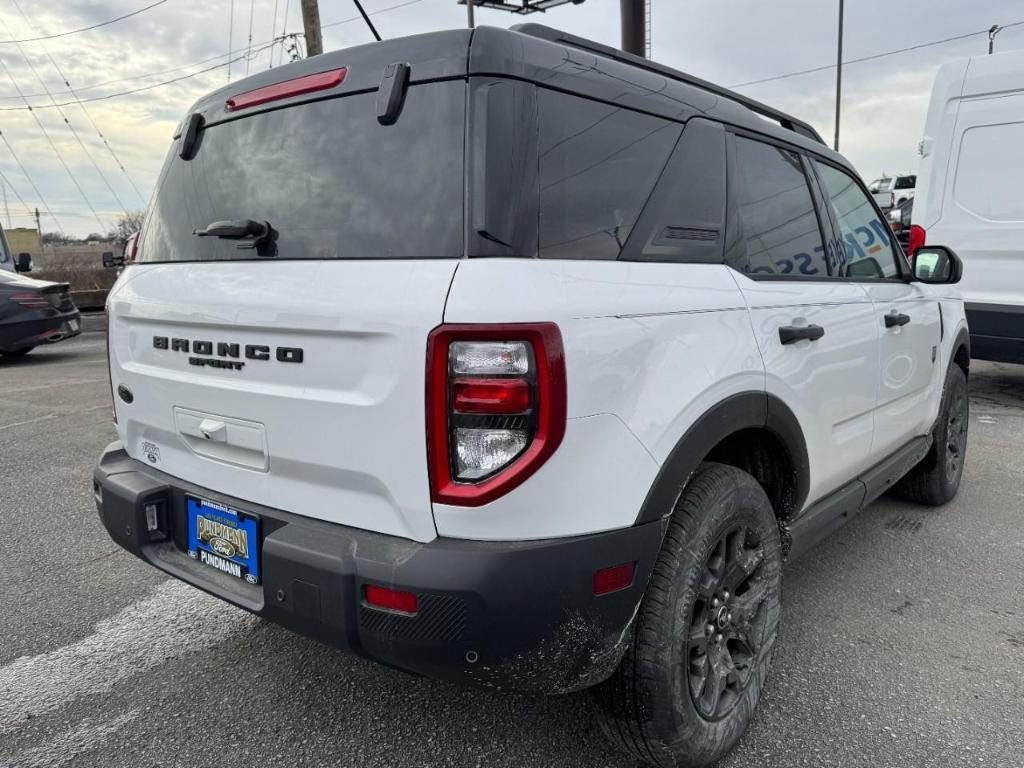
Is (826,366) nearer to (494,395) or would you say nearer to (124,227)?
(494,395)

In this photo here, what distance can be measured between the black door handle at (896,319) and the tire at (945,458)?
96 centimetres

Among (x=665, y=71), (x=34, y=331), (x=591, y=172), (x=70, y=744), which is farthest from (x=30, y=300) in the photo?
(x=591, y=172)

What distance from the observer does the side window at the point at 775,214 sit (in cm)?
247

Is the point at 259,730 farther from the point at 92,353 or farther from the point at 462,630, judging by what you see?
the point at 92,353

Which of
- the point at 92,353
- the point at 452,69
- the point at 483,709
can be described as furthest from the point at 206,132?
the point at 92,353

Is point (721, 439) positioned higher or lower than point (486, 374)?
lower

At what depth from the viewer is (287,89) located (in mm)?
2176

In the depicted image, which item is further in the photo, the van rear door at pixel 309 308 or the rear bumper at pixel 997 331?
the rear bumper at pixel 997 331

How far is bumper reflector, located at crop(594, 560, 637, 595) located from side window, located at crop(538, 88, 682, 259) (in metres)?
0.73

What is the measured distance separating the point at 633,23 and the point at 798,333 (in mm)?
13414

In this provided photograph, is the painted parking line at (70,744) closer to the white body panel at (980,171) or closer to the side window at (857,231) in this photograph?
the side window at (857,231)

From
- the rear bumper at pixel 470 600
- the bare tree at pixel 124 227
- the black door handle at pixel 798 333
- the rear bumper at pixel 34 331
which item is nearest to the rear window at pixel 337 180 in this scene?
the rear bumper at pixel 470 600

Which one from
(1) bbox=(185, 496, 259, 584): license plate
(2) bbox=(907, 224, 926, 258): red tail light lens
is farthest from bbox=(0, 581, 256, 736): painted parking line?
(2) bbox=(907, 224, 926, 258): red tail light lens

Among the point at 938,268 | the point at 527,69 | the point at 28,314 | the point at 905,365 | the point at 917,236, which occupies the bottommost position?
the point at 28,314
